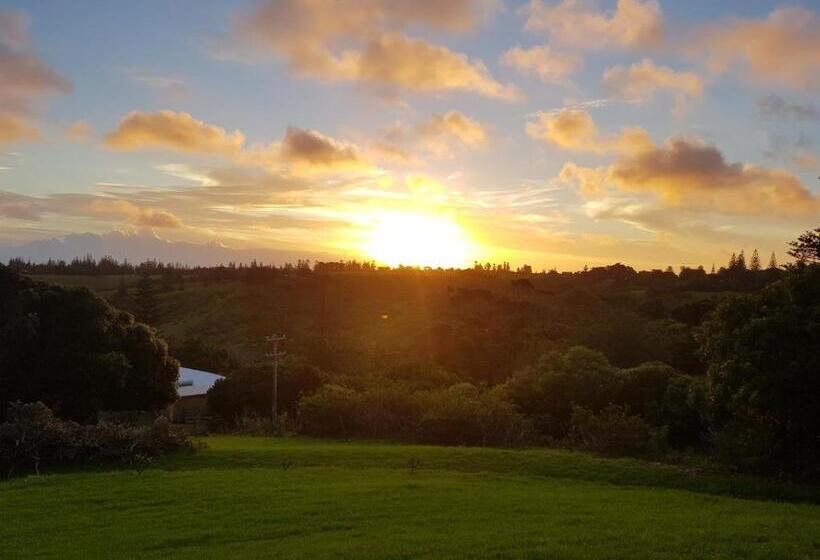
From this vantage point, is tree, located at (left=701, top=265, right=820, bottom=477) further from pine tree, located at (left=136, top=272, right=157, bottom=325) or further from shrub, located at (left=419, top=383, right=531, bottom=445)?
pine tree, located at (left=136, top=272, right=157, bottom=325)

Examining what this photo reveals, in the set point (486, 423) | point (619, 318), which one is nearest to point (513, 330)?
point (619, 318)

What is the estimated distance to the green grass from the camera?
10.9 m

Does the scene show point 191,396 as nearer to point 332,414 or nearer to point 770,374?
point 332,414


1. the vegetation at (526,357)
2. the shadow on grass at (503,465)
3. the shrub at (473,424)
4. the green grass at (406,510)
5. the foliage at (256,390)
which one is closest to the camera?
the green grass at (406,510)

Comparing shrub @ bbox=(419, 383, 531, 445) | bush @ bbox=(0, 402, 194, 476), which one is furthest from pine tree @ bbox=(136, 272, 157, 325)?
bush @ bbox=(0, 402, 194, 476)

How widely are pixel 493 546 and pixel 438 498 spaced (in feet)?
12.6

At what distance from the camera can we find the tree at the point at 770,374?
16312 millimetres

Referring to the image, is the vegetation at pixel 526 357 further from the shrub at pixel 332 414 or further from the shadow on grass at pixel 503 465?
the shadow on grass at pixel 503 465

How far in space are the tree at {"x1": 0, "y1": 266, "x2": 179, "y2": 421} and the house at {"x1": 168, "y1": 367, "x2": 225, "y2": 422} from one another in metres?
12.2

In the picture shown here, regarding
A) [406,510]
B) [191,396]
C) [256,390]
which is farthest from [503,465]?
[191,396]

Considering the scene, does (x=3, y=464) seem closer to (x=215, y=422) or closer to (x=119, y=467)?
(x=119, y=467)

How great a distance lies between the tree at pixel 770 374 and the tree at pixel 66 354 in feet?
57.7

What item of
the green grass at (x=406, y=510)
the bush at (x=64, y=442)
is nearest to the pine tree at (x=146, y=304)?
the bush at (x=64, y=442)

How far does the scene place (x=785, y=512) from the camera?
13797 mm
